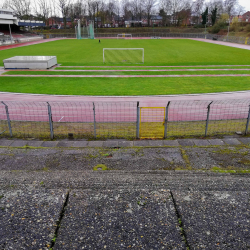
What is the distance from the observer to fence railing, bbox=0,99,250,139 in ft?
33.1

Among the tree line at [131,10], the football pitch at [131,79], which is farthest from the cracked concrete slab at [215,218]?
the tree line at [131,10]

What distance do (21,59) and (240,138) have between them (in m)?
24.0

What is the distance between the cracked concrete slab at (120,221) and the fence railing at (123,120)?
4.47 metres

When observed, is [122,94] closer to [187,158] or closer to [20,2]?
[187,158]

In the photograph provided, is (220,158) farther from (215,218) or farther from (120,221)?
(120,221)

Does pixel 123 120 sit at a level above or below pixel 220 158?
below

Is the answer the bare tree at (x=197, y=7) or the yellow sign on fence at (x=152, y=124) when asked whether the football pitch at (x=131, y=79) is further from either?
the bare tree at (x=197, y=7)

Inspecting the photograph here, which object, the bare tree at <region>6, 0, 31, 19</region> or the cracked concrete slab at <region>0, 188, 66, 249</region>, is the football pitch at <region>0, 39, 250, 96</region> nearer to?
the cracked concrete slab at <region>0, 188, 66, 249</region>

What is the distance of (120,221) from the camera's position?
466 centimetres

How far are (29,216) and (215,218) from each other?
3807 mm

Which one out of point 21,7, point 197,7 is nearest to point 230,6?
point 197,7

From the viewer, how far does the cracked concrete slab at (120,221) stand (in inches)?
166

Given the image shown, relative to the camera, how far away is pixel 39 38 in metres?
73.3

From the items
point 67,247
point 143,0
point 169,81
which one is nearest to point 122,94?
point 169,81
